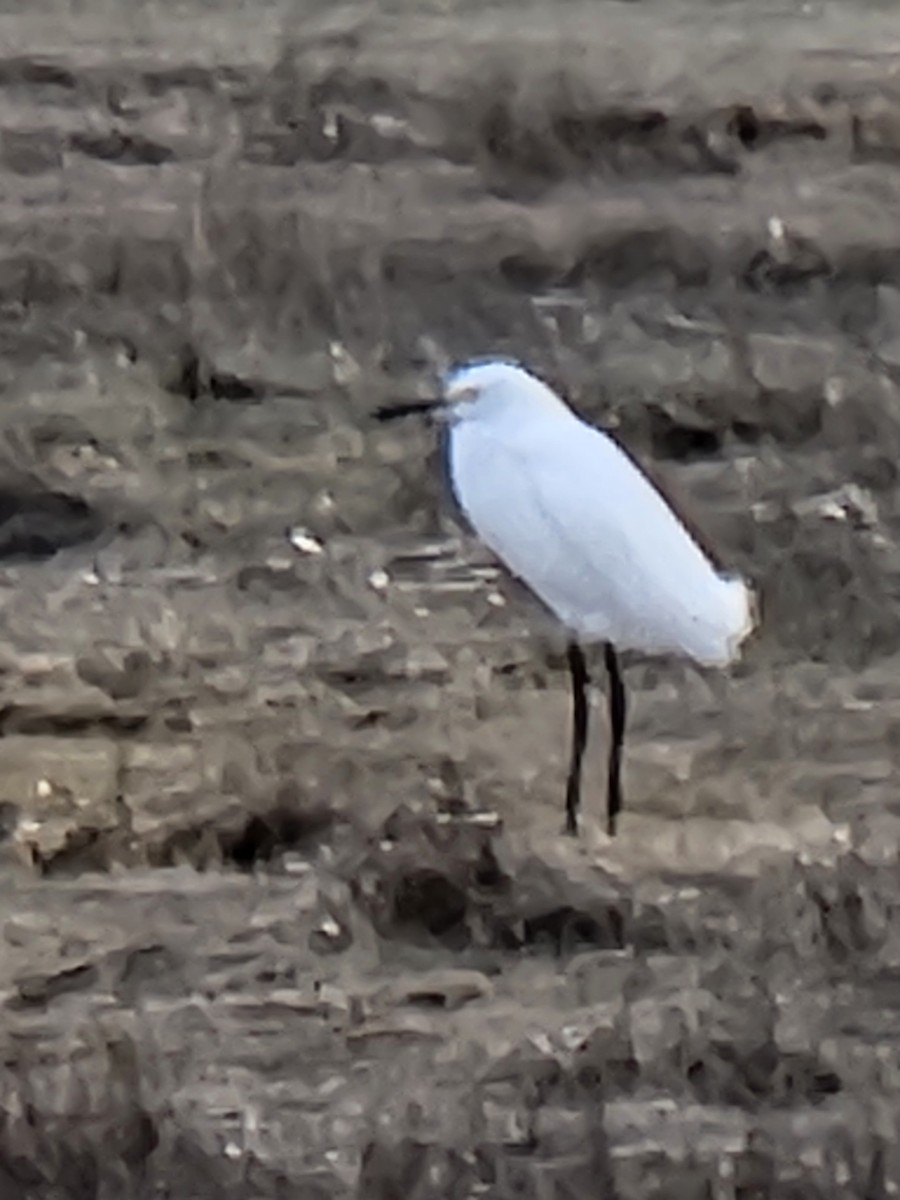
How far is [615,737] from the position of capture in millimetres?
869

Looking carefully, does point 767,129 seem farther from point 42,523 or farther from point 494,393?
point 42,523

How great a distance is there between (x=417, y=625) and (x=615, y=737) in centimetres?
12

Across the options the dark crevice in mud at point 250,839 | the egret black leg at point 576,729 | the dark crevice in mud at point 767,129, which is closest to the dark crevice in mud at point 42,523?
the dark crevice in mud at point 250,839

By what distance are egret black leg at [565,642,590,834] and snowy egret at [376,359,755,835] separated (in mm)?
85

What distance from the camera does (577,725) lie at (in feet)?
2.87

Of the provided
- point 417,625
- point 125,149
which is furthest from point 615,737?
point 125,149

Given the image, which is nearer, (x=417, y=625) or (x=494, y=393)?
(x=494, y=393)

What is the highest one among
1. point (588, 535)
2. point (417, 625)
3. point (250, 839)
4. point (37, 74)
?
point (37, 74)

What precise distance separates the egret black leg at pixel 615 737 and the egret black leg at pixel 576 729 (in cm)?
1

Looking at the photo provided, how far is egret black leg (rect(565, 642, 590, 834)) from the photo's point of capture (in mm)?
845

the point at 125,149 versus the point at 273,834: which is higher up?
the point at 125,149

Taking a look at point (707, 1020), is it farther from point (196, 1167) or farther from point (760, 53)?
point (760, 53)

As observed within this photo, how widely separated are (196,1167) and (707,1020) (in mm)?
278

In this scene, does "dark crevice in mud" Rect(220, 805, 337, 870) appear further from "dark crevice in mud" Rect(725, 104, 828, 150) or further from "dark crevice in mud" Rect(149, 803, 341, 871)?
"dark crevice in mud" Rect(725, 104, 828, 150)
